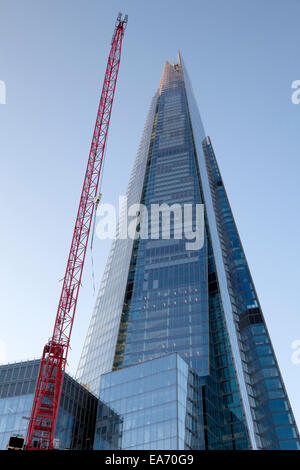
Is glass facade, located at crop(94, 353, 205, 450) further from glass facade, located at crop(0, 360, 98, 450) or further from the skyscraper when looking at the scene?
glass facade, located at crop(0, 360, 98, 450)

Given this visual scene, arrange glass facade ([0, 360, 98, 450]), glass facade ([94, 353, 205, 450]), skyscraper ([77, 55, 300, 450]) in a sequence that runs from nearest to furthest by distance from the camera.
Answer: glass facade ([0, 360, 98, 450]) < glass facade ([94, 353, 205, 450]) < skyscraper ([77, 55, 300, 450])

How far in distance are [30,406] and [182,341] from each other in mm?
48417

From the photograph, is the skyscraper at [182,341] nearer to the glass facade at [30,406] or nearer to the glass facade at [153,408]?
the glass facade at [153,408]

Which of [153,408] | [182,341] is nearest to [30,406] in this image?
[153,408]

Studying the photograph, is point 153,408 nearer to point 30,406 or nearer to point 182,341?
point 30,406

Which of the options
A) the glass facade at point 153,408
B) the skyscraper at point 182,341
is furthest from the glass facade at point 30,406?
the skyscraper at point 182,341

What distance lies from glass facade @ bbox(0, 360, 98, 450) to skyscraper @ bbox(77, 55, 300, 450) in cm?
333

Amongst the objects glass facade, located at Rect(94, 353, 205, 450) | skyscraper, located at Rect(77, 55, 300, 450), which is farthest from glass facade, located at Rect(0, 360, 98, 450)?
skyscraper, located at Rect(77, 55, 300, 450)

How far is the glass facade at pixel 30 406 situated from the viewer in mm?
84750

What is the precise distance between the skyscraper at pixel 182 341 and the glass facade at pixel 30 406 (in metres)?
3.33

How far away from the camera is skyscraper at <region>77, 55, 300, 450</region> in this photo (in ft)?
315
